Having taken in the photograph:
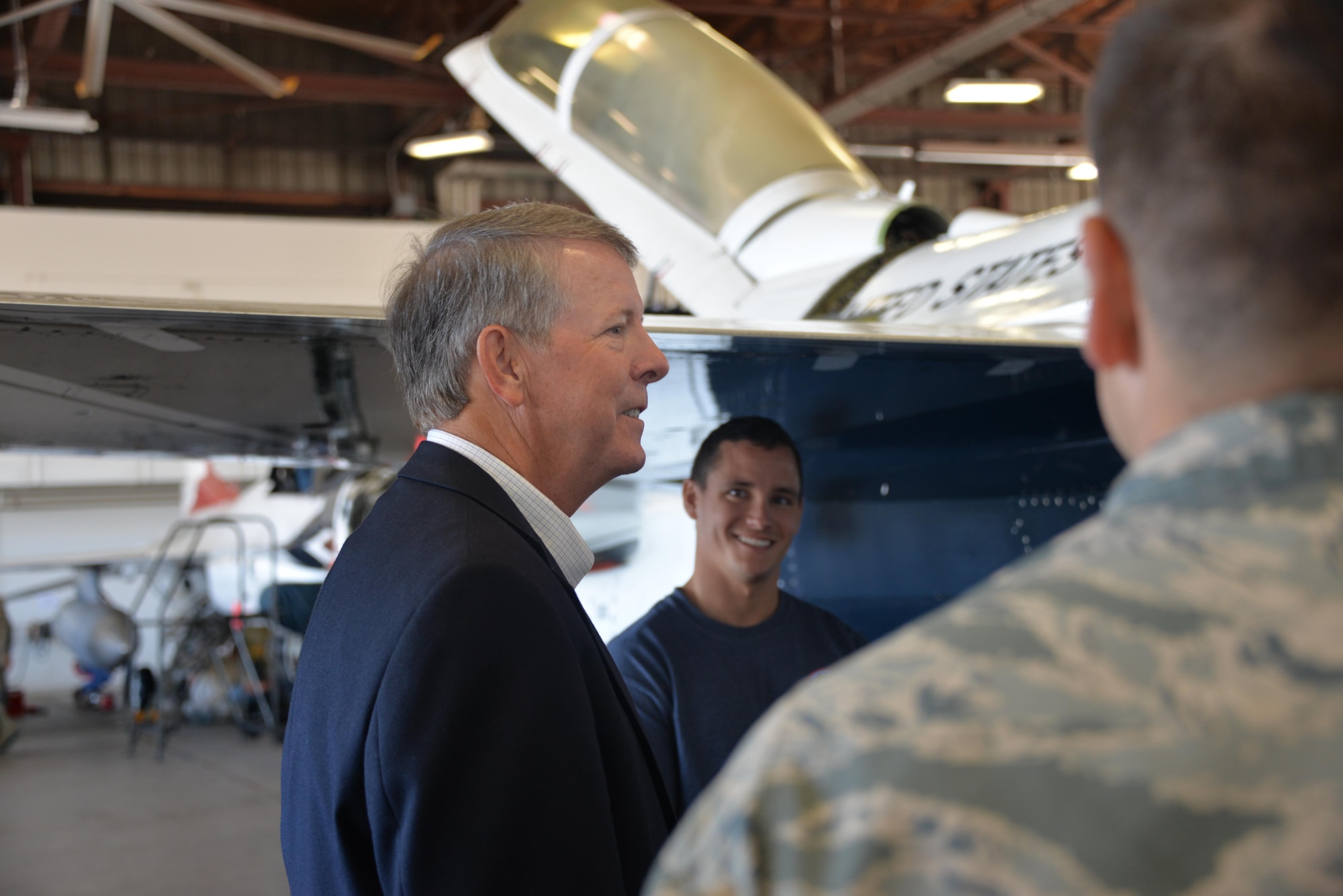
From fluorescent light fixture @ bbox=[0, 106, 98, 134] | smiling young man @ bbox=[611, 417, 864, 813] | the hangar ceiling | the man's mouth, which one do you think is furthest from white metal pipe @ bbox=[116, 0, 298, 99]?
the man's mouth

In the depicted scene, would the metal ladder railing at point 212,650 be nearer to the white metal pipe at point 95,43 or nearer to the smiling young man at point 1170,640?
the white metal pipe at point 95,43

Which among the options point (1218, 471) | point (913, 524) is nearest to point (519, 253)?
point (1218, 471)

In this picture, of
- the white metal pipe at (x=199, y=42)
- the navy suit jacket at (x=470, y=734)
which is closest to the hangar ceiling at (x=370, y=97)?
the white metal pipe at (x=199, y=42)

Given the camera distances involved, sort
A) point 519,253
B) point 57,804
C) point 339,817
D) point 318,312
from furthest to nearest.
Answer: point 57,804 → point 318,312 → point 519,253 → point 339,817

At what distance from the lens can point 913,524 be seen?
12.7 ft

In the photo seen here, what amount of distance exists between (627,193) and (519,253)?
4203 millimetres

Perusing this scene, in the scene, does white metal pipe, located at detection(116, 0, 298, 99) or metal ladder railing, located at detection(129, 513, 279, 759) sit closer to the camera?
white metal pipe, located at detection(116, 0, 298, 99)

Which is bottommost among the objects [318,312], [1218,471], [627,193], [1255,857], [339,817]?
[339,817]

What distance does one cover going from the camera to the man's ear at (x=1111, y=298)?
2.11 ft

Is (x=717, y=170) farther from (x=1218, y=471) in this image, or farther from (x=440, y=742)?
(x=1218, y=471)

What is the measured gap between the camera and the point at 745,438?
2.84m

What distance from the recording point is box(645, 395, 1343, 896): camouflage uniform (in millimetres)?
519

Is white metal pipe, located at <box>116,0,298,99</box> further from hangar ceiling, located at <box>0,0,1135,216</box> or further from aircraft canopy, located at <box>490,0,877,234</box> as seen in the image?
→ hangar ceiling, located at <box>0,0,1135,216</box>

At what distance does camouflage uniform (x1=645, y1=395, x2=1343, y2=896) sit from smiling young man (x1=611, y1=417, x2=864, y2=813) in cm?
192
